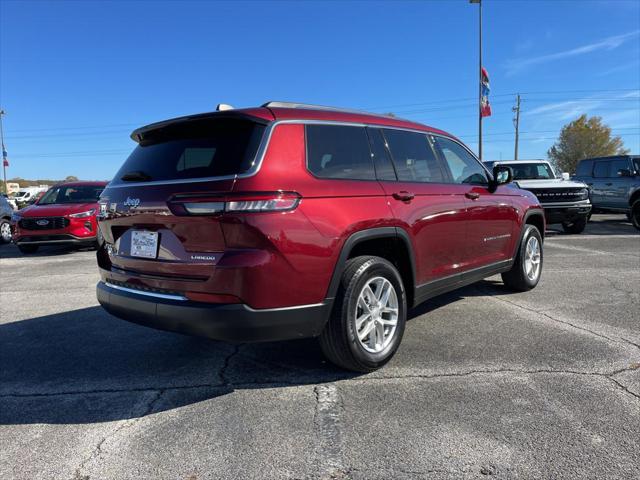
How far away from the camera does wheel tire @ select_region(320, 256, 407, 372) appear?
10.2 ft

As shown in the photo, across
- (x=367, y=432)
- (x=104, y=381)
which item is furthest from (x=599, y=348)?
(x=104, y=381)

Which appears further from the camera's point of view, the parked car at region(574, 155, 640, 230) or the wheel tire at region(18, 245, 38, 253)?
the parked car at region(574, 155, 640, 230)

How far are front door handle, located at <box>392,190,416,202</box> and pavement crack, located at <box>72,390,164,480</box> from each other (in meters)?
2.15

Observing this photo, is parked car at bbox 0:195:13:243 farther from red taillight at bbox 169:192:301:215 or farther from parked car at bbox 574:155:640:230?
parked car at bbox 574:155:640:230

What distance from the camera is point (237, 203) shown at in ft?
8.84

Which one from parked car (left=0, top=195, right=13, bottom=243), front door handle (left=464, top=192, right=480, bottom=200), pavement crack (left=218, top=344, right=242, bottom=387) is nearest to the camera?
pavement crack (left=218, top=344, right=242, bottom=387)

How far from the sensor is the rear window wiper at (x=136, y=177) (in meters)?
3.25

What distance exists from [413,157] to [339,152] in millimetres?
981

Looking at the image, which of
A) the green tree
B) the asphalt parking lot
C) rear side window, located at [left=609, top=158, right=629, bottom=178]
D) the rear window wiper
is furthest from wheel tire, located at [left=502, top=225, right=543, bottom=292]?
the green tree

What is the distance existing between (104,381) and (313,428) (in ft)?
5.53

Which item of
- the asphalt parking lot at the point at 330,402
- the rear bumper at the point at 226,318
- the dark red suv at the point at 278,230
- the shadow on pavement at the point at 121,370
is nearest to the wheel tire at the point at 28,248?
the asphalt parking lot at the point at 330,402

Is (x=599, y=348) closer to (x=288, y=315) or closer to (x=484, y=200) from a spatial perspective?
(x=484, y=200)

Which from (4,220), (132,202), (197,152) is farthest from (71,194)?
(197,152)

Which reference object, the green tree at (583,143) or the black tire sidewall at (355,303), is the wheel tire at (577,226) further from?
the green tree at (583,143)
